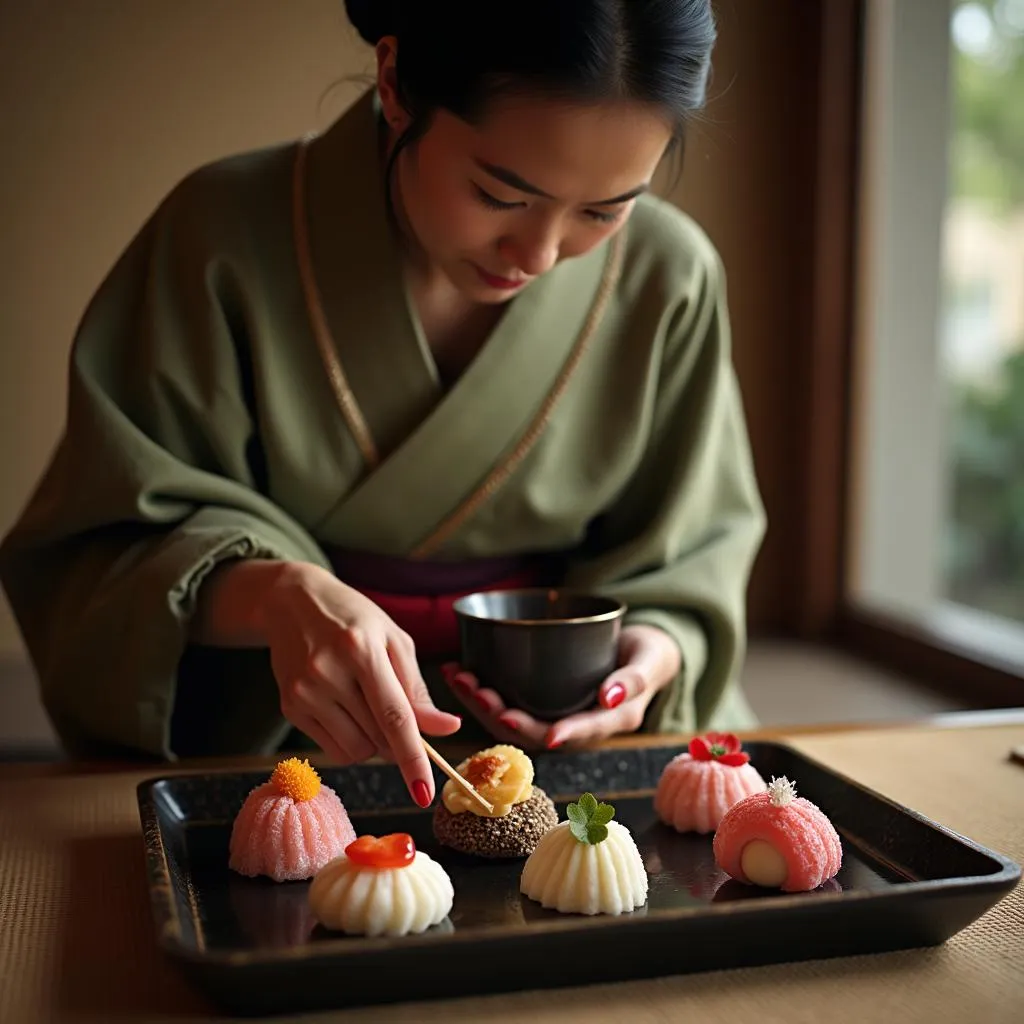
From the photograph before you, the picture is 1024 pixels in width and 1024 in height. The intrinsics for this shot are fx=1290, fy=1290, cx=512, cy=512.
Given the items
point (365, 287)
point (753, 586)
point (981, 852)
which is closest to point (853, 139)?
point (753, 586)

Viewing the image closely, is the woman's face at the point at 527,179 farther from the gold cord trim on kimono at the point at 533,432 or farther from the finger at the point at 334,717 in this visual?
the finger at the point at 334,717

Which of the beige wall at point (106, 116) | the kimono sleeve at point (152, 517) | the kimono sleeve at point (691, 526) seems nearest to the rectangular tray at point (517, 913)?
the kimono sleeve at point (152, 517)

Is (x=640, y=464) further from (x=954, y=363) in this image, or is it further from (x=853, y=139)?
(x=954, y=363)

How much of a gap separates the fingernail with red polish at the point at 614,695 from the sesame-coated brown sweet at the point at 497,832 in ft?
0.66

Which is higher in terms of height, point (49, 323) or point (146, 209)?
point (146, 209)

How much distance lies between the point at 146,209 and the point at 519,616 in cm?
123

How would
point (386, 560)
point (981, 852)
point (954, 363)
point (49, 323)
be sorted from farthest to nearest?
1. point (954, 363)
2. point (49, 323)
3. point (386, 560)
4. point (981, 852)

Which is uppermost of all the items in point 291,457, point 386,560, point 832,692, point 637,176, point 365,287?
point 637,176

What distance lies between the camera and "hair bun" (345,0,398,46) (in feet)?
4.52

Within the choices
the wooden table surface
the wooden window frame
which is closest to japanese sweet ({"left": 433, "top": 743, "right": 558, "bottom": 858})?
the wooden table surface

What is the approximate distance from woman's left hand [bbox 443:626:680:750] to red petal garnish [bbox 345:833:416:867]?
335mm

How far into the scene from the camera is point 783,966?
0.89 meters

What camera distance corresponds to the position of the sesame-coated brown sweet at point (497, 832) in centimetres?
110

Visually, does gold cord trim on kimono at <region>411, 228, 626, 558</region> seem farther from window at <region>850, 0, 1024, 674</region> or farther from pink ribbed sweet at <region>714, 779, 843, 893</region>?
window at <region>850, 0, 1024, 674</region>
